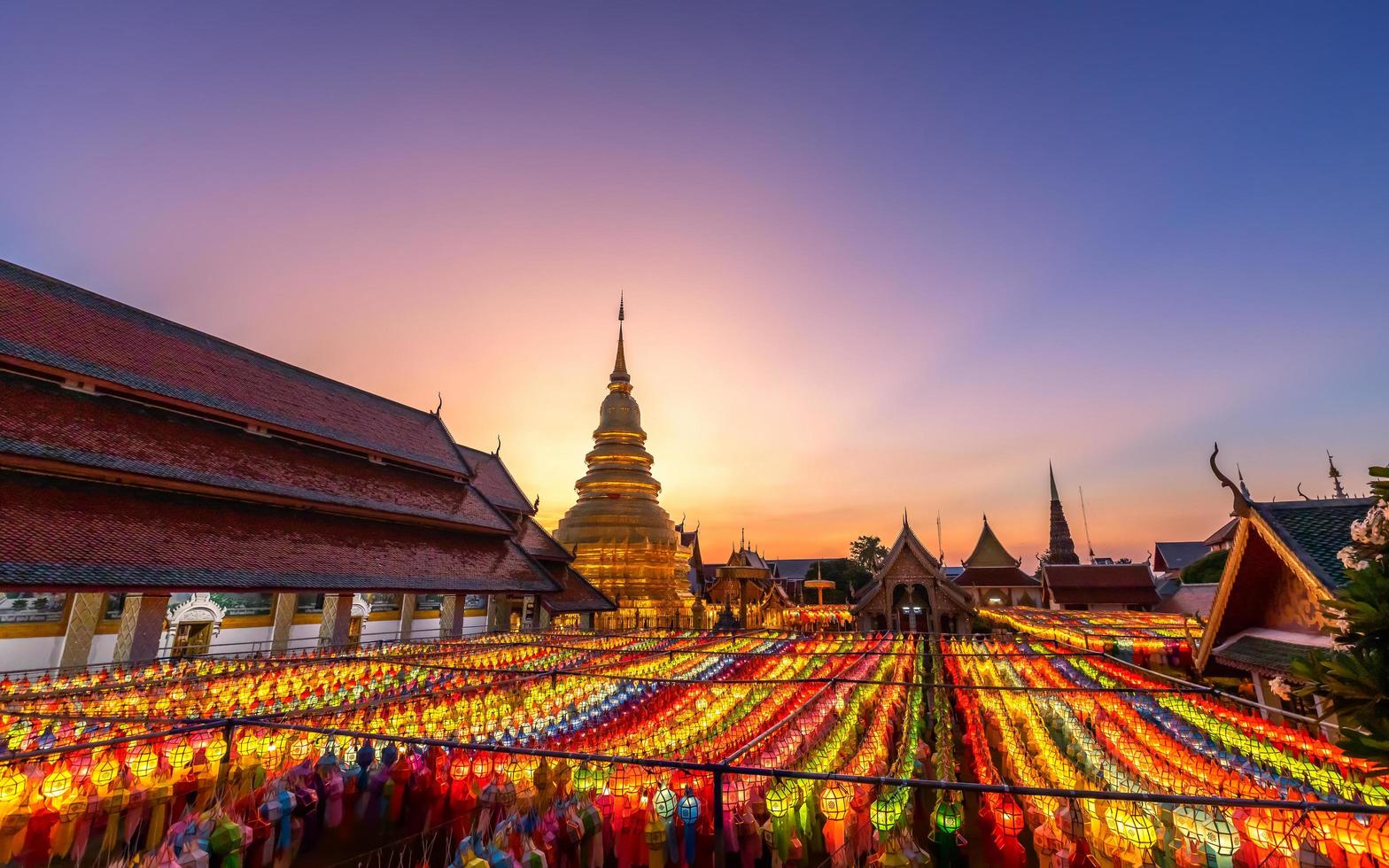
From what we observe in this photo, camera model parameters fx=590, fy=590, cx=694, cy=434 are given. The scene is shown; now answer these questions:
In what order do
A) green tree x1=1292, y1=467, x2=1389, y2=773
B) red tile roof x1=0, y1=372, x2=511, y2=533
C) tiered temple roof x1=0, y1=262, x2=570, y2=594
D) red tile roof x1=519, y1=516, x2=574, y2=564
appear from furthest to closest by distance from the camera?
red tile roof x1=519, y1=516, x2=574, y2=564, red tile roof x1=0, y1=372, x2=511, y2=533, tiered temple roof x1=0, y1=262, x2=570, y2=594, green tree x1=1292, y1=467, x2=1389, y2=773

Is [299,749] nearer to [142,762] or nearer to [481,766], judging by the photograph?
[142,762]

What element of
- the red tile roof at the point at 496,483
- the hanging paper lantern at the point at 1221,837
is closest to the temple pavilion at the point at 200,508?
the red tile roof at the point at 496,483

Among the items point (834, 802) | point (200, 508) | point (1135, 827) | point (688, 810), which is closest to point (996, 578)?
point (1135, 827)

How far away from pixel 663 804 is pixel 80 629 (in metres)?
17.1

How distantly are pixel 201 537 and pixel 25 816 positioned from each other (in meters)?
11.6

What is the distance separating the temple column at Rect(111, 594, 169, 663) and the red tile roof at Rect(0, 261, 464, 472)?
5.64m

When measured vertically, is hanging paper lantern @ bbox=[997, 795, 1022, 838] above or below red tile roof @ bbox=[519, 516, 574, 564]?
below

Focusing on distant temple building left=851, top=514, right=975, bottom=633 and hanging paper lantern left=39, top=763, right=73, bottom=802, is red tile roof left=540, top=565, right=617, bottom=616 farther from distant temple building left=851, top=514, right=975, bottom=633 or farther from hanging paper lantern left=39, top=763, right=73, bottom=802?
Result: hanging paper lantern left=39, top=763, right=73, bottom=802

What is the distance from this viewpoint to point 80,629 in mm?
14172

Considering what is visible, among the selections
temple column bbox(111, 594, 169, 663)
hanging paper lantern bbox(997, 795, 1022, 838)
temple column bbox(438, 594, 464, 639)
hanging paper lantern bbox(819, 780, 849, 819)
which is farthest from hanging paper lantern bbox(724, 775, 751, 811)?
temple column bbox(438, 594, 464, 639)

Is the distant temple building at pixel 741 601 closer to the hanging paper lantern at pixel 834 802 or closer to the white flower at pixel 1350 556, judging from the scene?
the hanging paper lantern at pixel 834 802

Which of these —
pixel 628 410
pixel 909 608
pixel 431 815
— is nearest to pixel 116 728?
pixel 431 815

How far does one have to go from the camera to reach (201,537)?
1485 cm

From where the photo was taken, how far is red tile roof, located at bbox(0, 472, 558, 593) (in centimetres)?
1196
